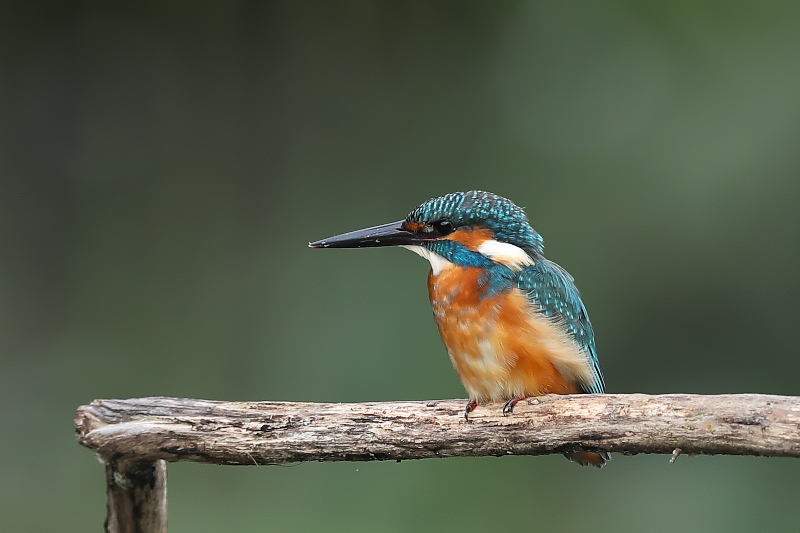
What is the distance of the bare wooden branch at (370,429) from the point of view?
4.86 feet

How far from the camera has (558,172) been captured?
3.34m

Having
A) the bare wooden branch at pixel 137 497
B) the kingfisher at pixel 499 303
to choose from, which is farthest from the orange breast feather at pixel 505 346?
the bare wooden branch at pixel 137 497

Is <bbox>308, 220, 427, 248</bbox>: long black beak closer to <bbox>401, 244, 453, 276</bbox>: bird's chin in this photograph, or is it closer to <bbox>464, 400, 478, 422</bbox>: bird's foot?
<bbox>401, 244, 453, 276</bbox>: bird's chin

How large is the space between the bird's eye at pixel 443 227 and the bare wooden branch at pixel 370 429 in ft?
1.52

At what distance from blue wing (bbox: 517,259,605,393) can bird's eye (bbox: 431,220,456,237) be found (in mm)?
201

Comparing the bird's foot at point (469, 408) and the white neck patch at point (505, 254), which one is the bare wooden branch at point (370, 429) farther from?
the white neck patch at point (505, 254)

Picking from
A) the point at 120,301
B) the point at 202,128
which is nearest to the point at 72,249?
the point at 120,301

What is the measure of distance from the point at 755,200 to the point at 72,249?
2.82m

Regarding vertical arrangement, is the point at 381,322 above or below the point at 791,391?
above

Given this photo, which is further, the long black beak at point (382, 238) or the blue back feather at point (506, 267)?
the long black beak at point (382, 238)

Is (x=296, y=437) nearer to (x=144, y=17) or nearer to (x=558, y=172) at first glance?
(x=558, y=172)

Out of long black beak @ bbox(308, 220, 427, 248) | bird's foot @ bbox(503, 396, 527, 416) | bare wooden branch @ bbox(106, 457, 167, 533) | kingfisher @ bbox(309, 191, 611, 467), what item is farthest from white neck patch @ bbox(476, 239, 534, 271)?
bare wooden branch @ bbox(106, 457, 167, 533)

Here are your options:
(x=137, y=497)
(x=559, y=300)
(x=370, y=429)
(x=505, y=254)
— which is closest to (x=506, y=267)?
(x=505, y=254)

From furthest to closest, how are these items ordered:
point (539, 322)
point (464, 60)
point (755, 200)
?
1. point (464, 60)
2. point (755, 200)
3. point (539, 322)
